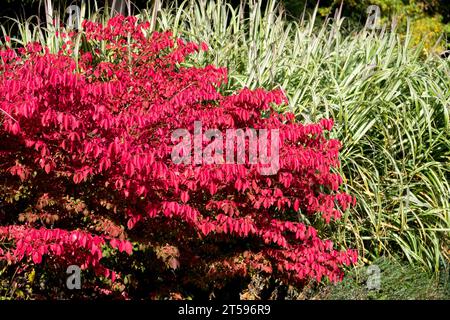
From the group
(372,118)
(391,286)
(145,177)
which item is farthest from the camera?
(372,118)

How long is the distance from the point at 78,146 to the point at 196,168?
908mm

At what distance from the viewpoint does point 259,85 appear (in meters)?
7.00

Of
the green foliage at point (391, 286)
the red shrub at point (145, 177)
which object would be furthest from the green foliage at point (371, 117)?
the red shrub at point (145, 177)

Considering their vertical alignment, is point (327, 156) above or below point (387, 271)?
above

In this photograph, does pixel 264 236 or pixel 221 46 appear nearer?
pixel 264 236

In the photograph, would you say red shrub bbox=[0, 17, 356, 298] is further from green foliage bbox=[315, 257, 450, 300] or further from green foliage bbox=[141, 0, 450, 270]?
green foliage bbox=[141, 0, 450, 270]

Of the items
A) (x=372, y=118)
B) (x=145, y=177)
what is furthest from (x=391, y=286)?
(x=145, y=177)

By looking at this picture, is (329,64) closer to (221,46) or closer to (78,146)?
(221,46)

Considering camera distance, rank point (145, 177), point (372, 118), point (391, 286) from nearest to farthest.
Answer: point (145, 177)
point (391, 286)
point (372, 118)

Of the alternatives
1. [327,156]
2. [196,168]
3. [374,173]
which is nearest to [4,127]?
[196,168]

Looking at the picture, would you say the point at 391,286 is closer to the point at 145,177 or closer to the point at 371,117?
the point at 371,117

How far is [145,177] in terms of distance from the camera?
201 inches

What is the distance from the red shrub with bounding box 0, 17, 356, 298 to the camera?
5145 millimetres
